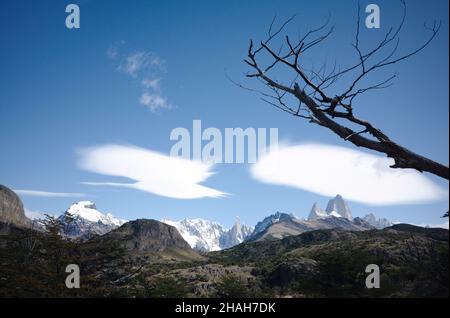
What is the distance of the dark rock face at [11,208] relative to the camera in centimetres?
14525

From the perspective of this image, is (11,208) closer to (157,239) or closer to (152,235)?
(152,235)

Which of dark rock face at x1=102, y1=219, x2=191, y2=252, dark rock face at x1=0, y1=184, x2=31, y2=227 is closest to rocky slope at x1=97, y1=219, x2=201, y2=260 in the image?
dark rock face at x1=102, y1=219, x2=191, y2=252

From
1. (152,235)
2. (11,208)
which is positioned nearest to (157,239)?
(152,235)

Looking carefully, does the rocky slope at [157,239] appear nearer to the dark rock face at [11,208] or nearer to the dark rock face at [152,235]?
the dark rock face at [152,235]

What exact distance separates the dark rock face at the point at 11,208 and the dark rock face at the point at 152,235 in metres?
41.7

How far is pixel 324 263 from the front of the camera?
572 inches

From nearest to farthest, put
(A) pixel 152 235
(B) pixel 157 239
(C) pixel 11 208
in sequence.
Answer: (C) pixel 11 208 < (B) pixel 157 239 < (A) pixel 152 235

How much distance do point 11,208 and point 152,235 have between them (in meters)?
59.3

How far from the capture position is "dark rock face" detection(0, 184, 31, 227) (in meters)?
145

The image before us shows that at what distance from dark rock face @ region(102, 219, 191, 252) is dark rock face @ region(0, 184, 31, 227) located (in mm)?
41663

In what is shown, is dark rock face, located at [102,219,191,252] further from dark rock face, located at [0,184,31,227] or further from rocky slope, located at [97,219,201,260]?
dark rock face, located at [0,184,31,227]

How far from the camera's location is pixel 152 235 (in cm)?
16200
